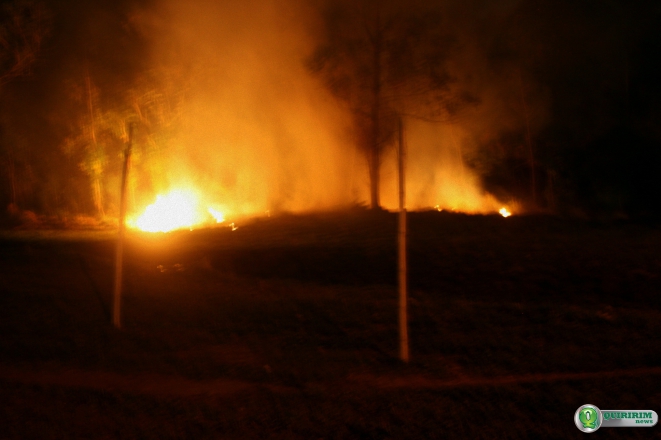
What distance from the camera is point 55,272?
11.9 meters

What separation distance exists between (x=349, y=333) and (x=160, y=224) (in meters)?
14.4

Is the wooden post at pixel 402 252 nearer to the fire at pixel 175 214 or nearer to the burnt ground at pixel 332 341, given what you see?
the burnt ground at pixel 332 341

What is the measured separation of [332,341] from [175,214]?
52.4ft

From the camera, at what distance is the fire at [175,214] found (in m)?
21.1

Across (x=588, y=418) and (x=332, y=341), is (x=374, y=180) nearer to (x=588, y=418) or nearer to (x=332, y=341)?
(x=332, y=341)

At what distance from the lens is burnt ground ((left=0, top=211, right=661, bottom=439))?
5.51 metres

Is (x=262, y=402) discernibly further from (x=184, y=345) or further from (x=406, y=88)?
(x=406, y=88)

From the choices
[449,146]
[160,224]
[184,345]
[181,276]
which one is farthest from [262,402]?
[449,146]

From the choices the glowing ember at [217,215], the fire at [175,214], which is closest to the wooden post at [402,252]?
the fire at [175,214]

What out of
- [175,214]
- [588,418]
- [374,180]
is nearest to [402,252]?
[588,418]

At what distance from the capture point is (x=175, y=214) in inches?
891

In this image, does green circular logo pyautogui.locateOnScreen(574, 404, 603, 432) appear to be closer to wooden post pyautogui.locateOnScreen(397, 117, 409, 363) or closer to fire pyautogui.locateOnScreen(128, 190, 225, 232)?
wooden post pyautogui.locateOnScreen(397, 117, 409, 363)

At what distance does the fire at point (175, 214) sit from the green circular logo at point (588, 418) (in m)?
16.4

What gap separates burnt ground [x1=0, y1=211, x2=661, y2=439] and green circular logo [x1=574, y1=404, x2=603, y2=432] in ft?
0.34
